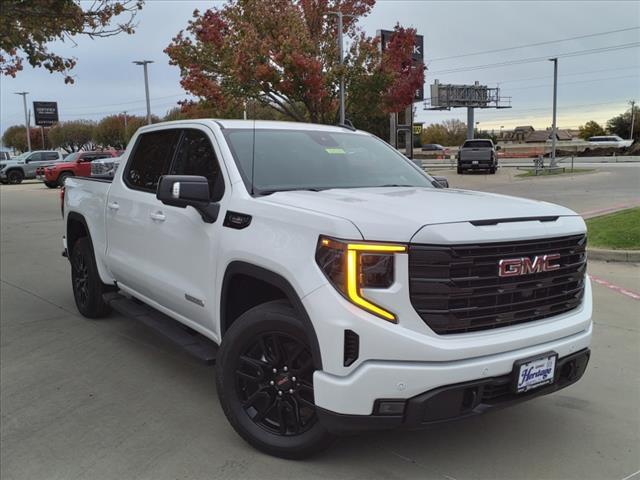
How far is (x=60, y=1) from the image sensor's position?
11.0 metres

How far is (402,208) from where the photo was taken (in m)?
2.98

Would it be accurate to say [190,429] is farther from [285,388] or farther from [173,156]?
[173,156]

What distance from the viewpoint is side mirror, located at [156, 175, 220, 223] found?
3.52 meters

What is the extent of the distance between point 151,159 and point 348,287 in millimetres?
2809

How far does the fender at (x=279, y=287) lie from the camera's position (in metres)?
2.84

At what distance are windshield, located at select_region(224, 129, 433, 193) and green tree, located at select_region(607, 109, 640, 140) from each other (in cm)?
8526

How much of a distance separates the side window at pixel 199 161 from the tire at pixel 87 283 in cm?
189

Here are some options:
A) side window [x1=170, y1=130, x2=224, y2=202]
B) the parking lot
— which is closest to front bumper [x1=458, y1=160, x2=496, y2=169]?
the parking lot

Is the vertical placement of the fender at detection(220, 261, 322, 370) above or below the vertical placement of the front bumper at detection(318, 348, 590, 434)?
above

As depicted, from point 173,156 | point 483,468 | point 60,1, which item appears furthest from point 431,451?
point 60,1

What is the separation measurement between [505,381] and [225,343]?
1538 millimetres

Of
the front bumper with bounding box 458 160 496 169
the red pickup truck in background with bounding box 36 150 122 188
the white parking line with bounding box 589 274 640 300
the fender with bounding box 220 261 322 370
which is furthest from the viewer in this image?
the front bumper with bounding box 458 160 496 169

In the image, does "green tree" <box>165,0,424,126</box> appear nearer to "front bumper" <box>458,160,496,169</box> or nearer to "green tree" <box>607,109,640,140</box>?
"front bumper" <box>458,160,496,169</box>

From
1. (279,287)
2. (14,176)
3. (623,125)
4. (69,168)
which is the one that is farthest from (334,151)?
(623,125)
